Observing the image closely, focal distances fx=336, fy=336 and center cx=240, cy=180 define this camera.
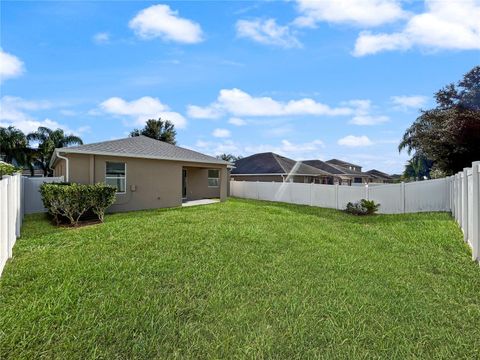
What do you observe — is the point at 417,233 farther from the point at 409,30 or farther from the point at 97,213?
the point at 97,213

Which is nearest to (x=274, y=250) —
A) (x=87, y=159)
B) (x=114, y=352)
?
(x=114, y=352)

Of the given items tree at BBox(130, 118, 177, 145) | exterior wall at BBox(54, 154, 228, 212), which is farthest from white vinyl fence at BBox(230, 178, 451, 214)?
tree at BBox(130, 118, 177, 145)

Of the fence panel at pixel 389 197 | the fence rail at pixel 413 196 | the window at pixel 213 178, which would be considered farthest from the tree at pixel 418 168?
the window at pixel 213 178

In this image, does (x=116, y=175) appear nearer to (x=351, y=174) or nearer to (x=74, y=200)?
(x=74, y=200)

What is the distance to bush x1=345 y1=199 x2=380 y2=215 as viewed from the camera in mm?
14781

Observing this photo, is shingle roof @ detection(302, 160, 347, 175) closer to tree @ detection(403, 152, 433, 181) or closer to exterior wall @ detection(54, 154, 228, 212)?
tree @ detection(403, 152, 433, 181)

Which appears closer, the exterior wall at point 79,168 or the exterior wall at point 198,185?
the exterior wall at point 79,168

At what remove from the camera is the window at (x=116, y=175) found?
1410 centimetres

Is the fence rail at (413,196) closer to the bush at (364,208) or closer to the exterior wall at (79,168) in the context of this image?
the bush at (364,208)

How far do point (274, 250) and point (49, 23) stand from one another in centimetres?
875

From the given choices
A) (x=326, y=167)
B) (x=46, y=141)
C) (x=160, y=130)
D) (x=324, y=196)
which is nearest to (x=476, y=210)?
(x=324, y=196)

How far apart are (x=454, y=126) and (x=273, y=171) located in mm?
16604

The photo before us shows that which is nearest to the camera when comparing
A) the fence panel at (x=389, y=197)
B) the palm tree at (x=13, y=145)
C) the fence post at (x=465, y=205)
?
the fence post at (x=465, y=205)

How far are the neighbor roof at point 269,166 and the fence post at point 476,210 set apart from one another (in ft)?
73.7
